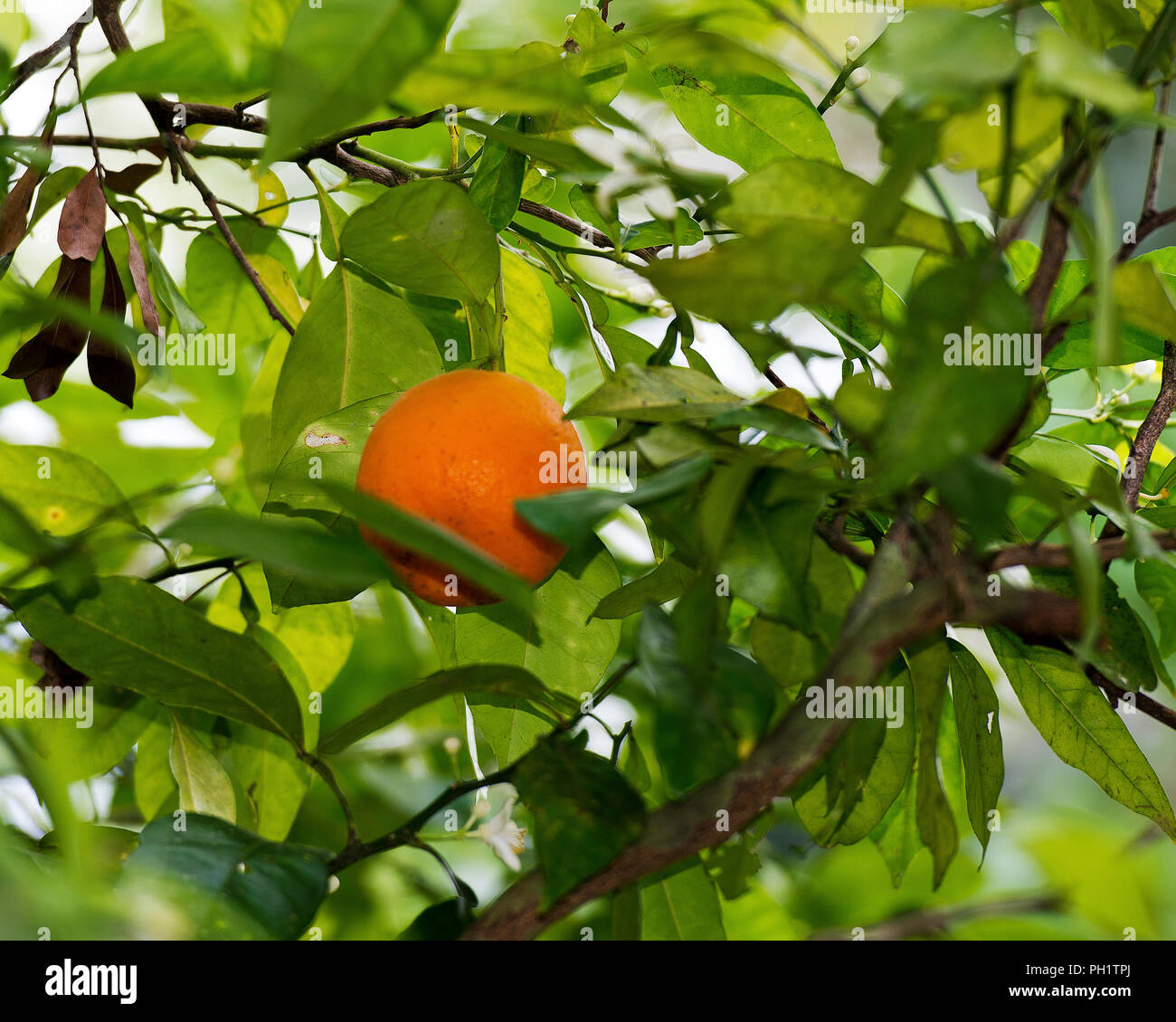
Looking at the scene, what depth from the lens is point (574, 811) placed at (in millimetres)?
349

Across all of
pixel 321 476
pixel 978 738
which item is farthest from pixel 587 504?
pixel 978 738

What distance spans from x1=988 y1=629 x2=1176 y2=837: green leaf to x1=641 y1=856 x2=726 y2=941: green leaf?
0.19 metres

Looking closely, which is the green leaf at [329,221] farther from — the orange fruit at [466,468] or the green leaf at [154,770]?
the green leaf at [154,770]

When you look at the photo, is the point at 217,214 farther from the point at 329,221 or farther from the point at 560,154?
the point at 560,154

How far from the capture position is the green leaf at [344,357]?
0.59 m

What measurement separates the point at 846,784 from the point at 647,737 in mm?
540

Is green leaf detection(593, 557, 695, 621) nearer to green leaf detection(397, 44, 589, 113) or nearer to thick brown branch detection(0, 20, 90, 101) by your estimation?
green leaf detection(397, 44, 589, 113)

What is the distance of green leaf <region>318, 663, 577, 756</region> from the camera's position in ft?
1.31

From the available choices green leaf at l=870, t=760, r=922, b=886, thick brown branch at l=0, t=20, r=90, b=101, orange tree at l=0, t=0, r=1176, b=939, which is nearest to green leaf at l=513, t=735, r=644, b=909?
orange tree at l=0, t=0, r=1176, b=939

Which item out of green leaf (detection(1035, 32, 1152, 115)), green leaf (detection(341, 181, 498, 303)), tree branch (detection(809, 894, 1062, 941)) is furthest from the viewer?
green leaf (detection(341, 181, 498, 303))

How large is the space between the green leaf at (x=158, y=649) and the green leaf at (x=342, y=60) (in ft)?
0.77

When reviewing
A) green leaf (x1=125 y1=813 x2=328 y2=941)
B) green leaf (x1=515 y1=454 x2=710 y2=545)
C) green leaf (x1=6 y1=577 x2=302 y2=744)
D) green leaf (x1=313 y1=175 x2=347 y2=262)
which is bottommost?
green leaf (x1=125 y1=813 x2=328 y2=941)

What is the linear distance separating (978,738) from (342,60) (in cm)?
42
